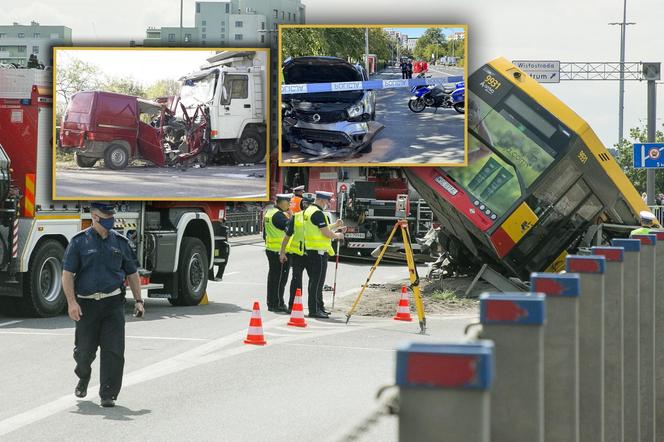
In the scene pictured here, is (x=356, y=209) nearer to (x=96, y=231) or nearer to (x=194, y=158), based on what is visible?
(x=194, y=158)

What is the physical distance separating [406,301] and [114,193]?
28.2 ft

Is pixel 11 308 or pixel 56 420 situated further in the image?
pixel 11 308

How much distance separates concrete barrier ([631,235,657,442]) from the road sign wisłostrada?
36.3 meters

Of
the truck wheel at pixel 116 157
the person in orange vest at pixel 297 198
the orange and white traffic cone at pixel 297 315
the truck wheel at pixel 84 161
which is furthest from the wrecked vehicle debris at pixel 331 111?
the orange and white traffic cone at pixel 297 315

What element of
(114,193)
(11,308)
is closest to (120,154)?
(114,193)

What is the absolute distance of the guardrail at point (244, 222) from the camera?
4431cm

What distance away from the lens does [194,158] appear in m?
24.1

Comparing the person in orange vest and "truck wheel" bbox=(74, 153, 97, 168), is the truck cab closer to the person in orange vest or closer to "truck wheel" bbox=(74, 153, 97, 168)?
"truck wheel" bbox=(74, 153, 97, 168)

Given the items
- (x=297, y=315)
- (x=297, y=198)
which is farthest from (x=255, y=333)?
(x=297, y=198)

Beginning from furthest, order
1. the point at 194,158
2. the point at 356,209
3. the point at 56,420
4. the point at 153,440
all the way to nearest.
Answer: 1. the point at 356,209
2. the point at 194,158
3. the point at 56,420
4. the point at 153,440

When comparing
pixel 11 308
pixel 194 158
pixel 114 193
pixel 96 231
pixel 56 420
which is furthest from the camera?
pixel 194 158

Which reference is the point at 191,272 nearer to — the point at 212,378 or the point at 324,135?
the point at 212,378

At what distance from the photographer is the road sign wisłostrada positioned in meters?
41.8

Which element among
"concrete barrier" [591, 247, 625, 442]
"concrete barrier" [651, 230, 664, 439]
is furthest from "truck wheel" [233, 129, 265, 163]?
"concrete barrier" [591, 247, 625, 442]
